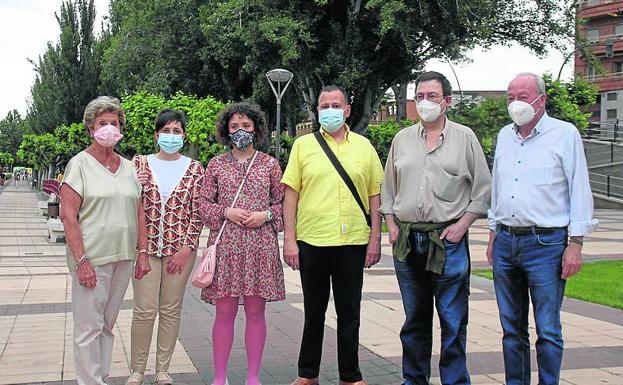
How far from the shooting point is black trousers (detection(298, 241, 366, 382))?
4969 mm

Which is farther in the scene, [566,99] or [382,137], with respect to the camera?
[382,137]

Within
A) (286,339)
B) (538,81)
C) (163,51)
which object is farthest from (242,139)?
(163,51)

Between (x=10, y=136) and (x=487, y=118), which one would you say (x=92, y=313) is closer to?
(x=487, y=118)

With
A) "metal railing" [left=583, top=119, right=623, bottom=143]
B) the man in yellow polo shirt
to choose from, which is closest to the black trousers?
the man in yellow polo shirt

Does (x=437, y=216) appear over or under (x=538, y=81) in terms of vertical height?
under

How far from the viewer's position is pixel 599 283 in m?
10.4

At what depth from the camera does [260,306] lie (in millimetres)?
5031

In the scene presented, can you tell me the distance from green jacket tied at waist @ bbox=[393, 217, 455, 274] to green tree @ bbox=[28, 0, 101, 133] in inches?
1568

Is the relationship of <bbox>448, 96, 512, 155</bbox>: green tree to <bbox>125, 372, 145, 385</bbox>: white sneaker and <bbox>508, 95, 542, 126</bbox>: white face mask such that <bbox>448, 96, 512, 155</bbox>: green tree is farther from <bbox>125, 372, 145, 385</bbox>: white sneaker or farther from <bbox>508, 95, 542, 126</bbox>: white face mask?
<bbox>125, 372, 145, 385</bbox>: white sneaker

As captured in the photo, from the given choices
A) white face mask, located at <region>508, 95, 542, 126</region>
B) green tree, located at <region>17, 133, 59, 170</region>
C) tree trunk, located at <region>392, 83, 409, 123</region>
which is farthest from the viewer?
green tree, located at <region>17, 133, 59, 170</region>

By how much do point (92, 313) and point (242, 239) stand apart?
3.48 ft

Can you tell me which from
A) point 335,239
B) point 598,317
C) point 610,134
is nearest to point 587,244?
point 598,317

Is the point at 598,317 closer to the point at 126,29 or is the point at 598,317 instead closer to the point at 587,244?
the point at 587,244

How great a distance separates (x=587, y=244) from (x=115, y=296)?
13.9 meters
